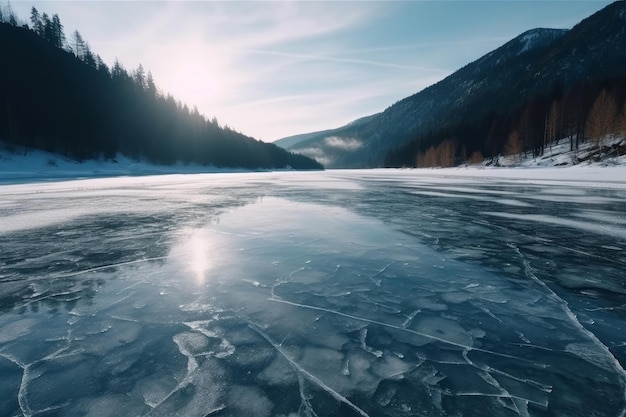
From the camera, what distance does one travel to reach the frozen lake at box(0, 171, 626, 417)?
7.48 ft

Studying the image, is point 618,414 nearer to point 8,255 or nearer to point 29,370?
point 29,370

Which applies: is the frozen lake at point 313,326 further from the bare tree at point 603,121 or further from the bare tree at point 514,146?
the bare tree at point 514,146

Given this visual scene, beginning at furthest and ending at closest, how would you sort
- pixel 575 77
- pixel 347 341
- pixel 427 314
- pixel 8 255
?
pixel 575 77
pixel 8 255
pixel 427 314
pixel 347 341

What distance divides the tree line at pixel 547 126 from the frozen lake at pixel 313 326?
56.8 m

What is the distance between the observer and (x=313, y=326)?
3383 mm

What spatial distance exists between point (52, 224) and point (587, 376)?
12019mm

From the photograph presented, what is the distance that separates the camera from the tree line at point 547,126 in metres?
49.4

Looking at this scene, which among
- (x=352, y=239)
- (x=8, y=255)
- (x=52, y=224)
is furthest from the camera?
(x=52, y=224)

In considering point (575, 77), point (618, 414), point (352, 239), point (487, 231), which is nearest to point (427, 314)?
point (618, 414)

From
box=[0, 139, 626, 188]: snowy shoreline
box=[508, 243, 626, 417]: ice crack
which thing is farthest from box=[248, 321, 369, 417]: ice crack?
box=[0, 139, 626, 188]: snowy shoreline

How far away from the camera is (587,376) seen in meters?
2.50

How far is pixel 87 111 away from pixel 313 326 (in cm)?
7778

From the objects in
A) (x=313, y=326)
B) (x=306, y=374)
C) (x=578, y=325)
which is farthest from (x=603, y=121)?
(x=306, y=374)

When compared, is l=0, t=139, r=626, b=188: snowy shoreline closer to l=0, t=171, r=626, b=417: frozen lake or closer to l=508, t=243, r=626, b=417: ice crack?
l=508, t=243, r=626, b=417: ice crack
